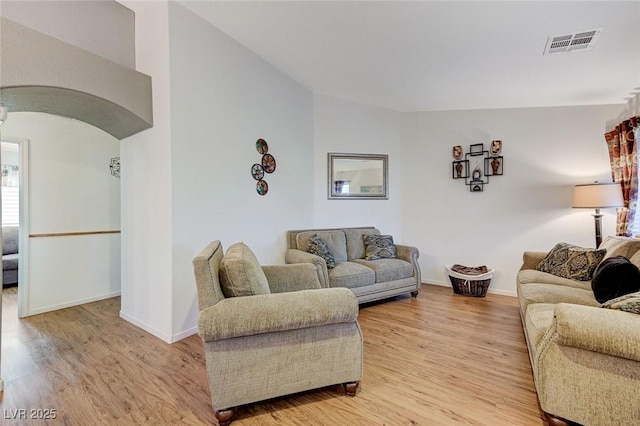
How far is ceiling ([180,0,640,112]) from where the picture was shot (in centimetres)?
235

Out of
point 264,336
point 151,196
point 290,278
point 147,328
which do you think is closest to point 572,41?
point 290,278

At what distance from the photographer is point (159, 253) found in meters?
2.74

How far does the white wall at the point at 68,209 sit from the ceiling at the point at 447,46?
2503 millimetres

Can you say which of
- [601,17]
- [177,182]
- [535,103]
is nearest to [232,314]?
[177,182]

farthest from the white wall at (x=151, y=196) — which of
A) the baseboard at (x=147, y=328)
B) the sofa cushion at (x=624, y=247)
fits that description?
the sofa cushion at (x=624, y=247)

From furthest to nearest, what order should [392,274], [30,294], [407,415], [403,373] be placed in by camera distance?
1. [392,274]
2. [30,294]
3. [403,373]
4. [407,415]

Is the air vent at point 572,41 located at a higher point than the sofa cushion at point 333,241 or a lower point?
higher

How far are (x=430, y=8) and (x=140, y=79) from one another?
253 centimetres

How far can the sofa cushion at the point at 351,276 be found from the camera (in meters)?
3.30

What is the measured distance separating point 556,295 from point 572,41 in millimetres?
2170

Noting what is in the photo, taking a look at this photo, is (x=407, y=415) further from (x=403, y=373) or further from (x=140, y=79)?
(x=140, y=79)

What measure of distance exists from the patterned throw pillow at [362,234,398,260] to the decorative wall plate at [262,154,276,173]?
62.4 inches

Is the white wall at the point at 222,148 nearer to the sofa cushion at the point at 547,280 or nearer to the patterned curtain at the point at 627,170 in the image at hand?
the sofa cushion at the point at 547,280

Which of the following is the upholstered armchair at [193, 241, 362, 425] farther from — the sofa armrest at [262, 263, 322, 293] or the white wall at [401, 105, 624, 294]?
the white wall at [401, 105, 624, 294]
